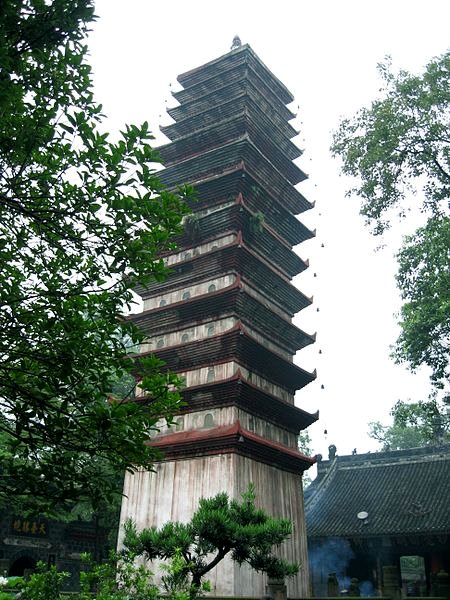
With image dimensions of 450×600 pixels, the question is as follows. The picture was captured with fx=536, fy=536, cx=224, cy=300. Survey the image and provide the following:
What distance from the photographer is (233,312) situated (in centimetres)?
1653

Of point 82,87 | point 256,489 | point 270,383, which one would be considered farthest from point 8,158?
point 270,383

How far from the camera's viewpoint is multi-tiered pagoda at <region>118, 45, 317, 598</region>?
14711mm

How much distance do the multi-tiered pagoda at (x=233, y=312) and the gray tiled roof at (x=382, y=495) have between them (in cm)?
435

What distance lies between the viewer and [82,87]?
4891 millimetres

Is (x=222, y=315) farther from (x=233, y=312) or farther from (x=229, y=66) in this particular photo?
(x=229, y=66)

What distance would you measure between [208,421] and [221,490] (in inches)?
80.5

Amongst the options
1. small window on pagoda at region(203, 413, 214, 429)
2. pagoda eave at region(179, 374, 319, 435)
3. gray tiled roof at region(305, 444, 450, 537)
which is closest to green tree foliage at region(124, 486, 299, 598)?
pagoda eave at region(179, 374, 319, 435)

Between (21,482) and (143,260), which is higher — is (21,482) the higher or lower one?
the lower one

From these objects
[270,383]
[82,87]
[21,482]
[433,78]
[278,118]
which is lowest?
[21,482]

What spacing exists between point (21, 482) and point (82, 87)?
3.49 meters

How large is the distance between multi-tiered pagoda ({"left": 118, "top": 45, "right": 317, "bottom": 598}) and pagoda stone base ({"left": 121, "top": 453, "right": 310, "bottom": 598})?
0.04 metres

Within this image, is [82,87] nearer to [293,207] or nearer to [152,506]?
[152,506]

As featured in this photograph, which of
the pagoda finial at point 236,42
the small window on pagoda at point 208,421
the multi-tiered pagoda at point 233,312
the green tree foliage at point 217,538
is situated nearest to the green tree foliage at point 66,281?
the green tree foliage at point 217,538

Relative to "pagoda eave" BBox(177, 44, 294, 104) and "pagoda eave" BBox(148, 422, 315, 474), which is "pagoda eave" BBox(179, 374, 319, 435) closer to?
"pagoda eave" BBox(148, 422, 315, 474)
